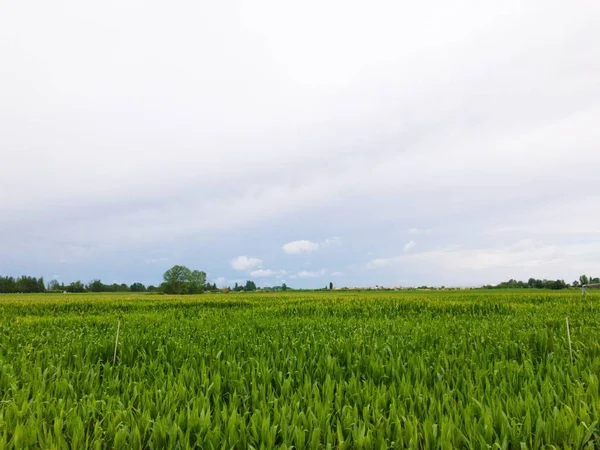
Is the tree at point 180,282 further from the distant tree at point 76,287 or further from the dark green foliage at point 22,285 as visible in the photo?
the dark green foliage at point 22,285

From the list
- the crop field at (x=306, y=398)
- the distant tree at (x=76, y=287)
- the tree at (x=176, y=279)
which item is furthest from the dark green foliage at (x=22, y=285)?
the crop field at (x=306, y=398)

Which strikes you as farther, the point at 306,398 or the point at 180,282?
the point at 180,282

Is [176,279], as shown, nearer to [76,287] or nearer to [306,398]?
[76,287]

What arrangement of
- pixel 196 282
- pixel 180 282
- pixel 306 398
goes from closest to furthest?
pixel 306 398 → pixel 180 282 → pixel 196 282

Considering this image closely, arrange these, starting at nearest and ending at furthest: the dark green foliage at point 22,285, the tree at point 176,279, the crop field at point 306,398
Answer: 1. the crop field at point 306,398
2. the tree at point 176,279
3. the dark green foliage at point 22,285

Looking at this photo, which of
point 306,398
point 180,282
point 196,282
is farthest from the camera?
point 196,282

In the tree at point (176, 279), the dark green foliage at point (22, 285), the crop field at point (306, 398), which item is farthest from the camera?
the dark green foliage at point (22, 285)

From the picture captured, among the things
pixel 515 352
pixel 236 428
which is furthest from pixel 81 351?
pixel 515 352

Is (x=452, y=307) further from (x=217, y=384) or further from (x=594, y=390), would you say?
(x=217, y=384)

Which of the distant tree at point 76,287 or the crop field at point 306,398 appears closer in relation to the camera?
the crop field at point 306,398

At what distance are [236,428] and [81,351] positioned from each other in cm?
427

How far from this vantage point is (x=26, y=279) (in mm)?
125938

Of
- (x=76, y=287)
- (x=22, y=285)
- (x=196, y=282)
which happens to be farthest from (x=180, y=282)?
(x=22, y=285)

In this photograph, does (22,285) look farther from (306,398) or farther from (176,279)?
(306,398)
